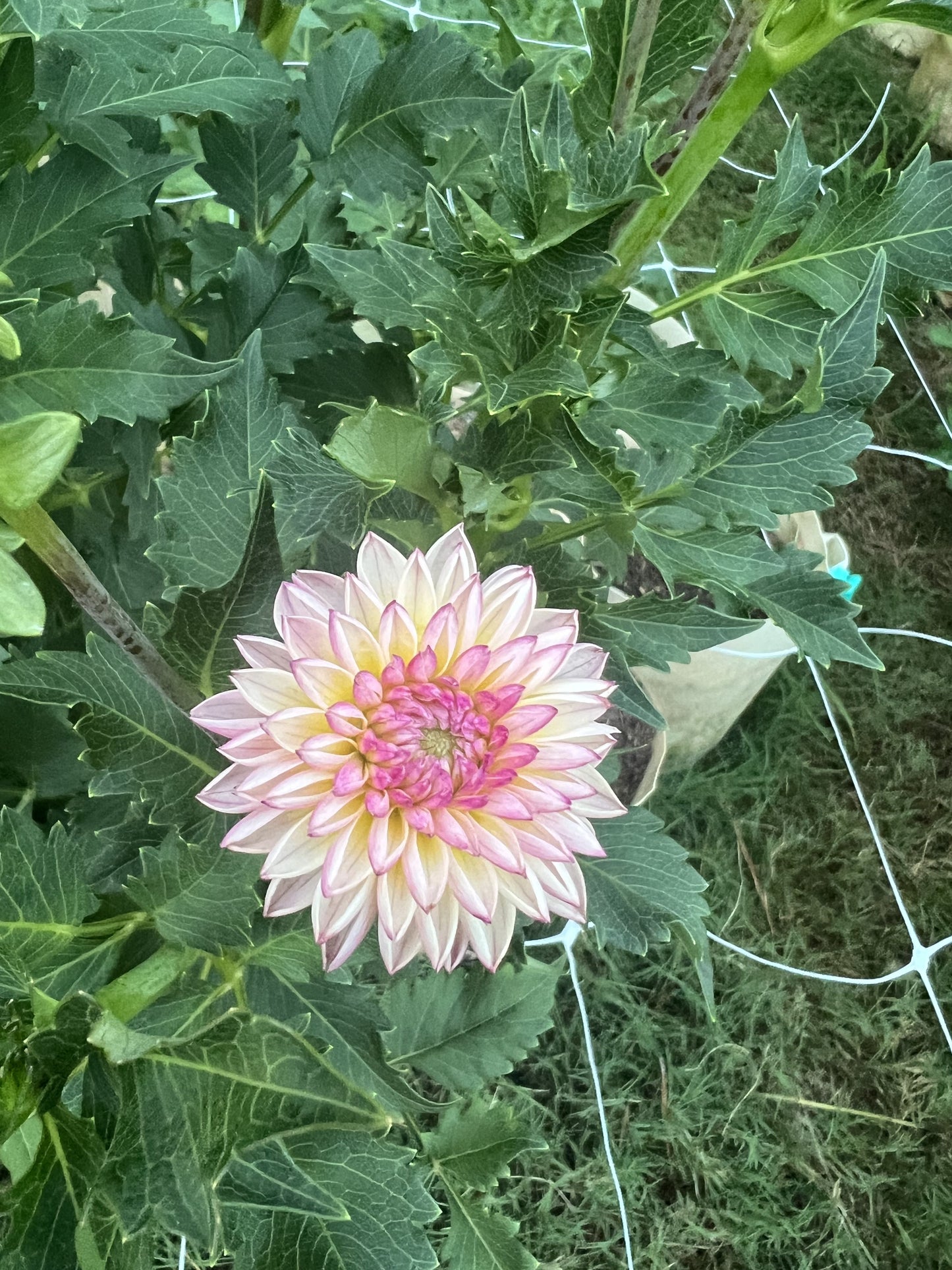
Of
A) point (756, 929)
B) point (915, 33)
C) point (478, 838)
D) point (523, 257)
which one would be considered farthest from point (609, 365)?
point (915, 33)

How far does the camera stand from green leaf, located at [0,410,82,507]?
253mm

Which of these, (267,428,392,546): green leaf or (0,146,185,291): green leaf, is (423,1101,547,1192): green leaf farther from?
(0,146,185,291): green leaf

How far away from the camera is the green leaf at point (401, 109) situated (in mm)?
490

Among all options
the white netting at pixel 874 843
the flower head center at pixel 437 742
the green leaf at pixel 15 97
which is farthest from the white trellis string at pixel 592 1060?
the green leaf at pixel 15 97

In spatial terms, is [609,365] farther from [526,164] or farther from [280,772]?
[280,772]

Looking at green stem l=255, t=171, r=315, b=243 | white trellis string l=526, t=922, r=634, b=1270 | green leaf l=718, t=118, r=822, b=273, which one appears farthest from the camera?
white trellis string l=526, t=922, r=634, b=1270

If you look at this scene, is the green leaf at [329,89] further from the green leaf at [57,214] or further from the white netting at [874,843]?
the white netting at [874,843]

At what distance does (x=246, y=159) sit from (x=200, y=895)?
366 millimetres

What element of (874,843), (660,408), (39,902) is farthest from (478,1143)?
(874,843)

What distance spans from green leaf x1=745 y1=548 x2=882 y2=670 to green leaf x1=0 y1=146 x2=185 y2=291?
1.03ft

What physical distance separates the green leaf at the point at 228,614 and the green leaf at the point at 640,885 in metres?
0.19

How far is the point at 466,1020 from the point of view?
53cm

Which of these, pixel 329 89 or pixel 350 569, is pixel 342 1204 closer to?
pixel 350 569

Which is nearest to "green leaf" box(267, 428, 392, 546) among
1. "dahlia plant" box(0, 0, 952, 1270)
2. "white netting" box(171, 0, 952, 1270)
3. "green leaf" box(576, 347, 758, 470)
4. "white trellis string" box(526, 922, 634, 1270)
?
"dahlia plant" box(0, 0, 952, 1270)
